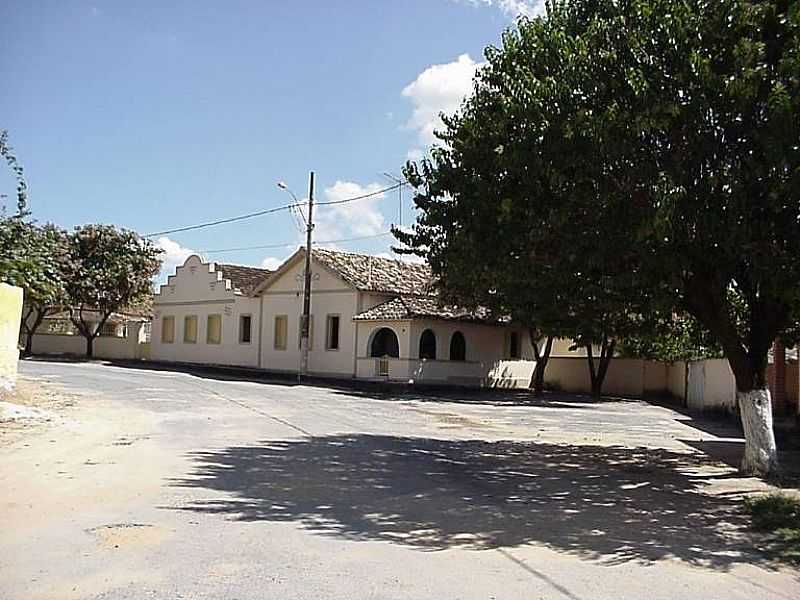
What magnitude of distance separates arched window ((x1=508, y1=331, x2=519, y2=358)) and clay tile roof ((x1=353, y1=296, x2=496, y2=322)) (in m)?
3.79

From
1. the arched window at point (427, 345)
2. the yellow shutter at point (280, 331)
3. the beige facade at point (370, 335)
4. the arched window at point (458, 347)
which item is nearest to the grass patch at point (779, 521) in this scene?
the beige facade at point (370, 335)

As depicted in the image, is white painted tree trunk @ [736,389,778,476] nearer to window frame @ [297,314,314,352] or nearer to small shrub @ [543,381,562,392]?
window frame @ [297,314,314,352]

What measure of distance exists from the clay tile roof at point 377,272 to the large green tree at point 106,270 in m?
16.0

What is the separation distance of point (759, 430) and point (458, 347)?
28086 millimetres

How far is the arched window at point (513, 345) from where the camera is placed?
44.9m

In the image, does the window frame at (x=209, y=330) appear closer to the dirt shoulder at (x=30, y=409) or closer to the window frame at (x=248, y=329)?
the window frame at (x=248, y=329)

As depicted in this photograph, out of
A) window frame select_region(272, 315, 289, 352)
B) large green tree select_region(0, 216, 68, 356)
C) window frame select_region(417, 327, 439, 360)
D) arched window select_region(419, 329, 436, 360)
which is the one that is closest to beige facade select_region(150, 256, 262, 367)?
window frame select_region(272, 315, 289, 352)

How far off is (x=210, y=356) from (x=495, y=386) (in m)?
16.1

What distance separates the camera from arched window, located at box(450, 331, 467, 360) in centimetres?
4119

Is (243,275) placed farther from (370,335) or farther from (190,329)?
(370,335)

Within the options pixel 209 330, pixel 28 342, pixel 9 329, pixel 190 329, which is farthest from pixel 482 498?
pixel 28 342

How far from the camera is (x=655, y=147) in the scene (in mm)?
11703

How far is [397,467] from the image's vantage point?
46.7ft

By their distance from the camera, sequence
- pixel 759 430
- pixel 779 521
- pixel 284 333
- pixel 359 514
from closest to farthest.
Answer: pixel 359 514, pixel 779 521, pixel 759 430, pixel 284 333
